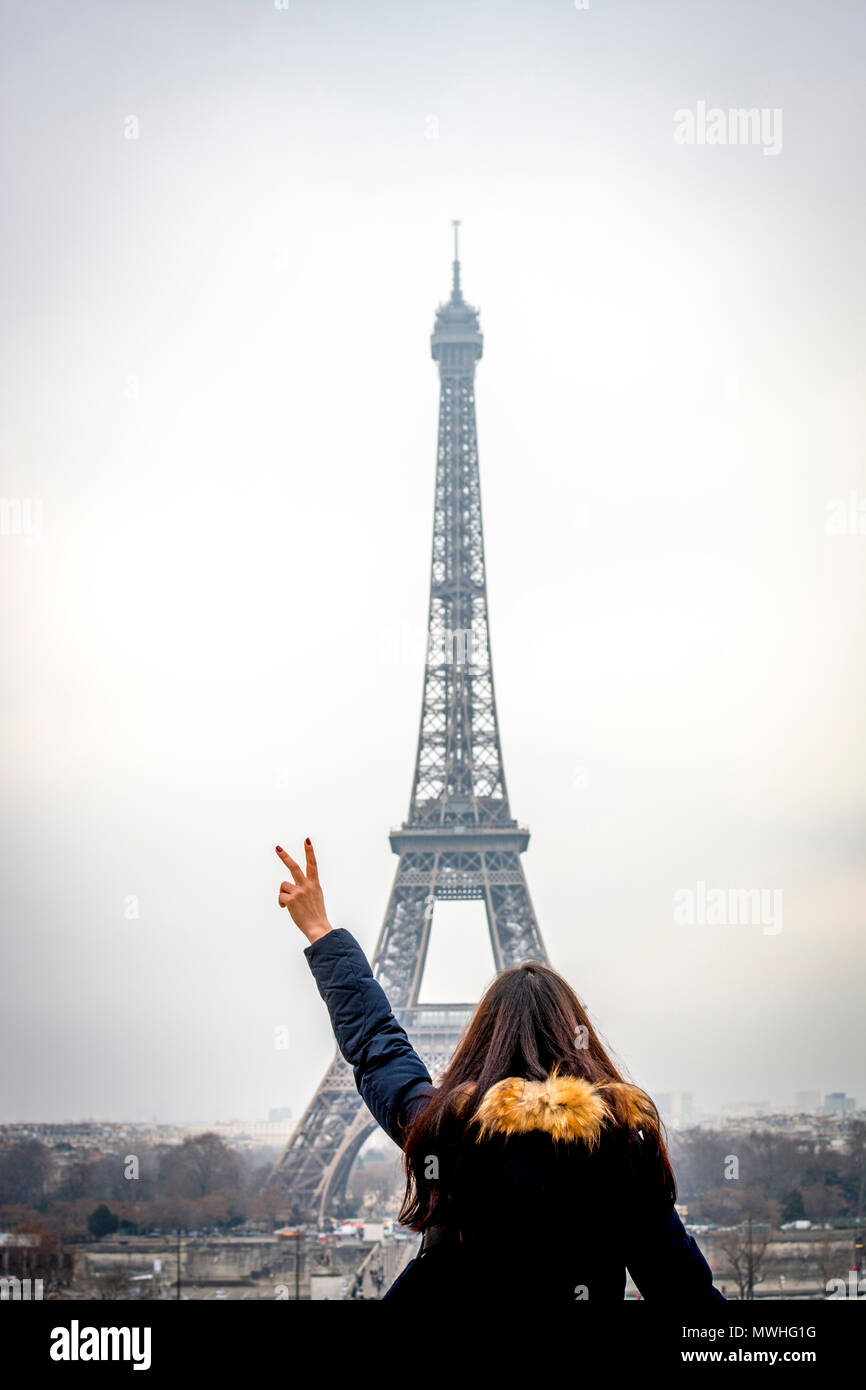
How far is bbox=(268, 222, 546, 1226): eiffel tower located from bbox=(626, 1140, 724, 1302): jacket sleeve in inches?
1044

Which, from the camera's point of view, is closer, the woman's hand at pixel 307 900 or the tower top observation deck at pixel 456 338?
the woman's hand at pixel 307 900

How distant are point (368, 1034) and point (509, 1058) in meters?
0.30

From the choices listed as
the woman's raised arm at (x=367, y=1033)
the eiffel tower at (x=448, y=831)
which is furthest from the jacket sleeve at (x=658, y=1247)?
the eiffel tower at (x=448, y=831)

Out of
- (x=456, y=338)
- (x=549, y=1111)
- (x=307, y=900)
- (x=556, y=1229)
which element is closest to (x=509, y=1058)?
(x=549, y=1111)

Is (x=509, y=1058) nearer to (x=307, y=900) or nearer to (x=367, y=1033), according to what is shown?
(x=367, y=1033)

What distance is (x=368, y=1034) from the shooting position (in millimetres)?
2479

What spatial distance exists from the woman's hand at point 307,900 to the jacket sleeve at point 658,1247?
28.7 inches

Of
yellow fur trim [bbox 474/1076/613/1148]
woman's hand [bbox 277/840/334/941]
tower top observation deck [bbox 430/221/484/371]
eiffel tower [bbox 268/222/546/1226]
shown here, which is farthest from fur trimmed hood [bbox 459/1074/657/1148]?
tower top observation deck [bbox 430/221/484/371]

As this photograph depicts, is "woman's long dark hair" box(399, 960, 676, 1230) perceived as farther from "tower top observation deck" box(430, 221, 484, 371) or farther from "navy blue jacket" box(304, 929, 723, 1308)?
"tower top observation deck" box(430, 221, 484, 371)

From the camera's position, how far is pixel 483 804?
33281mm

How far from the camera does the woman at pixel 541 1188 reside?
2.17 metres

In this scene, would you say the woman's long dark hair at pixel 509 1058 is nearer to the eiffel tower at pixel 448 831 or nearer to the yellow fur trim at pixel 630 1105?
the yellow fur trim at pixel 630 1105
